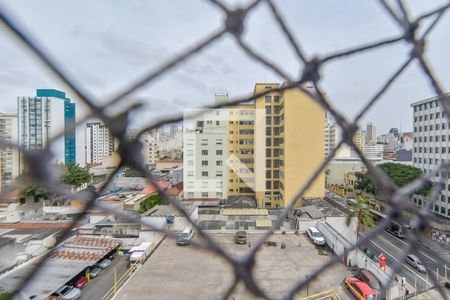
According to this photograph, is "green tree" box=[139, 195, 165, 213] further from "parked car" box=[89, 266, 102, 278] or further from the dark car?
the dark car

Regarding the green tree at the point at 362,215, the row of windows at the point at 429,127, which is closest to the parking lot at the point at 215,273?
the green tree at the point at 362,215

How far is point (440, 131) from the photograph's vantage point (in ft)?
26.0

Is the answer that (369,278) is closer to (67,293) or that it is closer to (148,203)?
(67,293)

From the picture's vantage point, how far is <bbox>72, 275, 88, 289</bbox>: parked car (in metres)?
3.99

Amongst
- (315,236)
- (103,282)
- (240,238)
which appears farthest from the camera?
(315,236)

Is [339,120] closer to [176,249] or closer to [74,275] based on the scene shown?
[74,275]

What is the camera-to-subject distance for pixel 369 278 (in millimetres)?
3828

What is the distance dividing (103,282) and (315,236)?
3.79 meters

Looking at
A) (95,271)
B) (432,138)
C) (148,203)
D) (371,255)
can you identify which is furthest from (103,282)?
(432,138)

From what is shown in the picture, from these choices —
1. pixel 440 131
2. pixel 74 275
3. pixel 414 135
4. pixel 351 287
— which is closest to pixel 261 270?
pixel 351 287

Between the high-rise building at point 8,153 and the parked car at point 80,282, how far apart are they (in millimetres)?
3824

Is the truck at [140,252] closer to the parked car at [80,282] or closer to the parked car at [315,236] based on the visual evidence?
the parked car at [80,282]

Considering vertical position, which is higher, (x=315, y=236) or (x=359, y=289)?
(x=315, y=236)

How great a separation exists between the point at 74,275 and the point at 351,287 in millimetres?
3678
